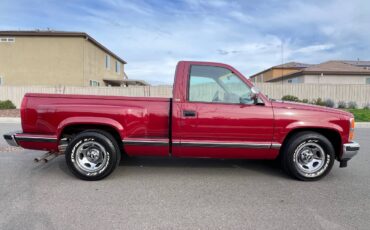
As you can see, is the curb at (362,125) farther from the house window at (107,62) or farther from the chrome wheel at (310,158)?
the house window at (107,62)

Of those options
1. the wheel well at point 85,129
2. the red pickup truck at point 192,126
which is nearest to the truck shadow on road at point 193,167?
the red pickup truck at point 192,126

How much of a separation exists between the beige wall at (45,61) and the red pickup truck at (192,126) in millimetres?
21995

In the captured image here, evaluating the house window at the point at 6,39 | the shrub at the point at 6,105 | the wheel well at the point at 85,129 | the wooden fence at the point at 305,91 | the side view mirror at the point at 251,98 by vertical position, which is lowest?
the wheel well at the point at 85,129

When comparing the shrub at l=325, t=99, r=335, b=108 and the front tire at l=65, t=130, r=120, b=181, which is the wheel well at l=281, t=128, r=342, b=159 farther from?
the shrub at l=325, t=99, r=335, b=108

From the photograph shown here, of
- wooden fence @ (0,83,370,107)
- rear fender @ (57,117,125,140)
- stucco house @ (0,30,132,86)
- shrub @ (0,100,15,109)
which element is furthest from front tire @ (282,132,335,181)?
stucco house @ (0,30,132,86)

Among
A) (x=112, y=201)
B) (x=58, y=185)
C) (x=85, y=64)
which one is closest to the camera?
(x=112, y=201)

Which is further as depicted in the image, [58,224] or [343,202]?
[343,202]

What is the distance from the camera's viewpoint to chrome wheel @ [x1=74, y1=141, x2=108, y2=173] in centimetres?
441

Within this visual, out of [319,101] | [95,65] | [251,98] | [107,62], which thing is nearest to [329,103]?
[319,101]

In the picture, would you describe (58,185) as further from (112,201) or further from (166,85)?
(166,85)

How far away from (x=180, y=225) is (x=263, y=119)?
2.17 meters

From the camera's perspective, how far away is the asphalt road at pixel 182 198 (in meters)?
3.12

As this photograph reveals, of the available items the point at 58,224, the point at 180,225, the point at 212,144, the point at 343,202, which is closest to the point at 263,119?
the point at 212,144

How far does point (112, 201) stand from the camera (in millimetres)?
3668
